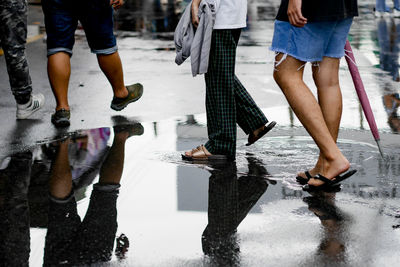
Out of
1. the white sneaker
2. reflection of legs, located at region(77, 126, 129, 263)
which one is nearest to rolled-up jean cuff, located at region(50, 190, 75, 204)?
reflection of legs, located at region(77, 126, 129, 263)

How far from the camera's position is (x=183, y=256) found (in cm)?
381

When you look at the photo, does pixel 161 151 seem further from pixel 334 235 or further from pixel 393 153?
pixel 334 235

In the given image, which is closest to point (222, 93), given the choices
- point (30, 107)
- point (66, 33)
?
point (66, 33)

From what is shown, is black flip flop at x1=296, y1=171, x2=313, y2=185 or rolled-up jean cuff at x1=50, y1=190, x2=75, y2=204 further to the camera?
black flip flop at x1=296, y1=171, x2=313, y2=185

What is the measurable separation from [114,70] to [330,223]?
11.2 ft

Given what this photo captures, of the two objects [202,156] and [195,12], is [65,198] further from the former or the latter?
[195,12]

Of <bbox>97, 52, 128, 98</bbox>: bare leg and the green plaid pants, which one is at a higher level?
the green plaid pants

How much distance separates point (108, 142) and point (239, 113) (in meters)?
1.05

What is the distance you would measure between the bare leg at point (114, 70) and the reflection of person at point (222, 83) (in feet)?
5.59

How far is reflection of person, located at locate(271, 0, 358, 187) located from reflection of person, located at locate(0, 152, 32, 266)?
171cm

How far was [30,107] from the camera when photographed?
23.6ft

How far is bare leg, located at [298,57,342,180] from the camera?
5.04 metres

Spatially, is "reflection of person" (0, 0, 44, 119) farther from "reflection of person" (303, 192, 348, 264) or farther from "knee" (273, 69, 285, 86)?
"reflection of person" (303, 192, 348, 264)

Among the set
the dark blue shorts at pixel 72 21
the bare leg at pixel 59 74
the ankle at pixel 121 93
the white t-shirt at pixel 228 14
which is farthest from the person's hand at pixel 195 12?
the ankle at pixel 121 93
